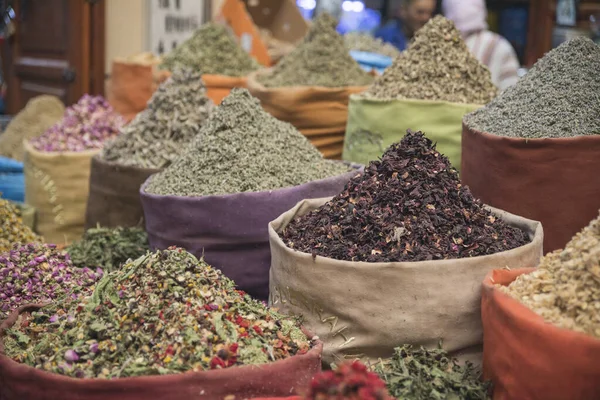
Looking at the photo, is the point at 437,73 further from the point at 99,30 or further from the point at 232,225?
the point at 99,30

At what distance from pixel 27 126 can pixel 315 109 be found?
5.89ft

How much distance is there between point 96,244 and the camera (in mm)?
2082

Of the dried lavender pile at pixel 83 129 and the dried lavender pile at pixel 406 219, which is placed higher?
the dried lavender pile at pixel 406 219

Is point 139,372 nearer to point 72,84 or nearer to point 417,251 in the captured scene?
point 417,251

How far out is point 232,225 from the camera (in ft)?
5.71

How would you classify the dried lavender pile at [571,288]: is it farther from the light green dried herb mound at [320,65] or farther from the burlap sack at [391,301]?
the light green dried herb mound at [320,65]

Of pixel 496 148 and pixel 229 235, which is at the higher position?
pixel 496 148

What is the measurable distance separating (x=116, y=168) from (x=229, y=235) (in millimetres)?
637

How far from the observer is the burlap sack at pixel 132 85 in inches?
130

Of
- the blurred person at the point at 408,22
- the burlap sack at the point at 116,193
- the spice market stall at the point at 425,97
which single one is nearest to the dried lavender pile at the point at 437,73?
the spice market stall at the point at 425,97

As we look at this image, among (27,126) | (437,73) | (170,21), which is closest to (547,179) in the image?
(437,73)

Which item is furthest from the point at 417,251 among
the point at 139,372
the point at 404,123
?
the point at 404,123

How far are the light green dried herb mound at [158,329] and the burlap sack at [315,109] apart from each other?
117cm

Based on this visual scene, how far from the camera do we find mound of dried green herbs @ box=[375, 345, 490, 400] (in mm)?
1239
